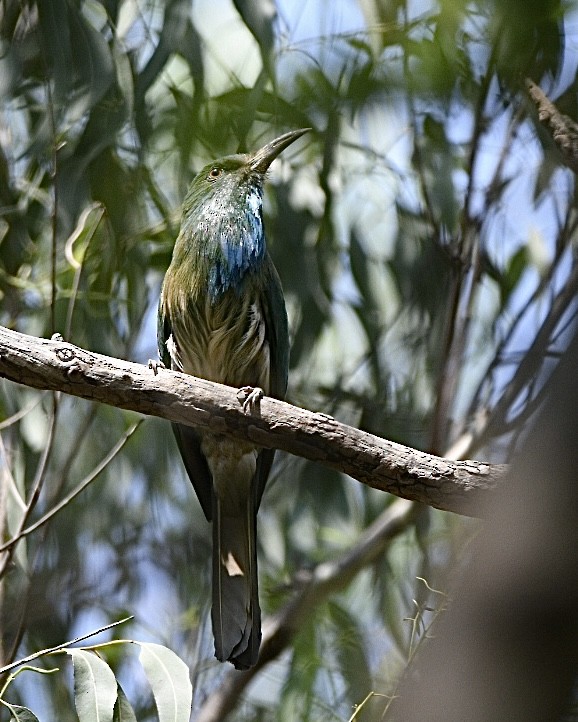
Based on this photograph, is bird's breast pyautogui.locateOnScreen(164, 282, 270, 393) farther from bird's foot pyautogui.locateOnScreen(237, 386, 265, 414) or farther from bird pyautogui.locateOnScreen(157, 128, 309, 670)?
bird's foot pyautogui.locateOnScreen(237, 386, 265, 414)

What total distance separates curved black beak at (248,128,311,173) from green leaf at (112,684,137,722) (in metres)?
2.03

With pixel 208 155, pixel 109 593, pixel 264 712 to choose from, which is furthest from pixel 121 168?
pixel 264 712

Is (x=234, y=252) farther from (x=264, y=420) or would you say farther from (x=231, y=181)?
(x=264, y=420)

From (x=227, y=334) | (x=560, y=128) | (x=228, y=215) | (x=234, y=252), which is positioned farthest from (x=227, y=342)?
(x=560, y=128)

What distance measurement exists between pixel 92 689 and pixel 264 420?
2.52 feet

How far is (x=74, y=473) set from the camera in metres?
4.78

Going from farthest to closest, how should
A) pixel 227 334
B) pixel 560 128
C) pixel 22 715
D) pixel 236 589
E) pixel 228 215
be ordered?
pixel 228 215 < pixel 227 334 < pixel 236 589 < pixel 560 128 < pixel 22 715

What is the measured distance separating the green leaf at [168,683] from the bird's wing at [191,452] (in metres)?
1.04

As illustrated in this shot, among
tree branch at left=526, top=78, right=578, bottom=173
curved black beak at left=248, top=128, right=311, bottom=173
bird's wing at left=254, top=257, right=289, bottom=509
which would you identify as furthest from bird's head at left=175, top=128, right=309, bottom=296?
tree branch at left=526, top=78, right=578, bottom=173

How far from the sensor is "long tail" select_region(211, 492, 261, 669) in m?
3.19

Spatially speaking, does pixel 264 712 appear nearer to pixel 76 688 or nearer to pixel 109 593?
pixel 109 593

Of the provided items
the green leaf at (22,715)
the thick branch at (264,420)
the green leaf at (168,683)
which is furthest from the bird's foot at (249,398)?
the green leaf at (22,715)

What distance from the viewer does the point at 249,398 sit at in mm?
2518

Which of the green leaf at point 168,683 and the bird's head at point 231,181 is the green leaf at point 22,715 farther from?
the bird's head at point 231,181
